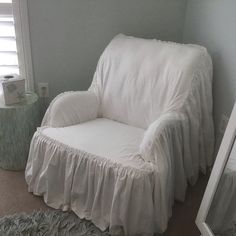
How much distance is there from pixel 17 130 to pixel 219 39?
1296 mm

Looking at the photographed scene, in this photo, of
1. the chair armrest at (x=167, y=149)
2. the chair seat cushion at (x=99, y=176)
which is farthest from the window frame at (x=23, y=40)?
the chair armrest at (x=167, y=149)

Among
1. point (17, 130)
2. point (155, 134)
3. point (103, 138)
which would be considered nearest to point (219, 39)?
point (155, 134)

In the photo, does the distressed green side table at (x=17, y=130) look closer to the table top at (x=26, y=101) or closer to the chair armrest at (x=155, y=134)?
the table top at (x=26, y=101)

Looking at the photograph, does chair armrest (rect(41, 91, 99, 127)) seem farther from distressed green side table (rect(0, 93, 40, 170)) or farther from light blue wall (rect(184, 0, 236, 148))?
light blue wall (rect(184, 0, 236, 148))

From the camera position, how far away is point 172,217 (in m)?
1.67

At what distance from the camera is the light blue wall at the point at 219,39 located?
158 cm

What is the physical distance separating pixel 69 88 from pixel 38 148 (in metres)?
0.69

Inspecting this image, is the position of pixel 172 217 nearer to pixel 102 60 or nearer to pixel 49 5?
pixel 102 60

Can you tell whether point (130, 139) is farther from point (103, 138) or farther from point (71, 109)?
point (71, 109)

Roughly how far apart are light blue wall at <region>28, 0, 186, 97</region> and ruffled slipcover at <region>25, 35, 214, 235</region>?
22 cm

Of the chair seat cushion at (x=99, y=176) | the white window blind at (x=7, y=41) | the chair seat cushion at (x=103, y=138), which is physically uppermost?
the white window blind at (x=7, y=41)

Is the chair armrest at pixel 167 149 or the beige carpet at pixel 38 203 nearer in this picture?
the chair armrest at pixel 167 149

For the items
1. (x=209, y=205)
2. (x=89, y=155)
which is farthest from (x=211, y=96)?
(x=89, y=155)

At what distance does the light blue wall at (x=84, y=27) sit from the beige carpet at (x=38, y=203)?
0.73 meters
